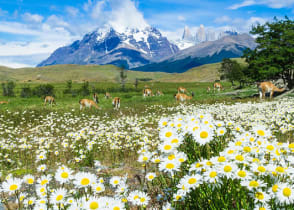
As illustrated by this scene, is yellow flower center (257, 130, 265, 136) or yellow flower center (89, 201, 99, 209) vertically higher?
yellow flower center (257, 130, 265, 136)

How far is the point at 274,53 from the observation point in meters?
29.8

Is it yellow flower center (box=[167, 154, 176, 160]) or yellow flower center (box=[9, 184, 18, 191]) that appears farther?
yellow flower center (box=[9, 184, 18, 191])

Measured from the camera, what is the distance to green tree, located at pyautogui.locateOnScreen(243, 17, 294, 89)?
2836cm

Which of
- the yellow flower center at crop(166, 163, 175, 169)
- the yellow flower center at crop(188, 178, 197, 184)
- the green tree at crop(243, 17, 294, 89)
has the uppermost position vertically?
the green tree at crop(243, 17, 294, 89)

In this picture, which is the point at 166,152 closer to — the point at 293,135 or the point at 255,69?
the point at 293,135

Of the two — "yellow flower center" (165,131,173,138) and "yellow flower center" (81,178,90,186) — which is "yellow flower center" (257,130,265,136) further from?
"yellow flower center" (81,178,90,186)

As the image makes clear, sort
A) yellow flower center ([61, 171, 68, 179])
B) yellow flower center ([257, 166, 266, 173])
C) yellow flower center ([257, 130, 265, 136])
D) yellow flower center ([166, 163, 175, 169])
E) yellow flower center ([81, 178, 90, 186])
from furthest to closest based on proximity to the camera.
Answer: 1. yellow flower center ([257, 130, 265, 136])
2. yellow flower center ([61, 171, 68, 179])
3. yellow flower center ([81, 178, 90, 186])
4. yellow flower center ([166, 163, 175, 169])
5. yellow flower center ([257, 166, 266, 173])

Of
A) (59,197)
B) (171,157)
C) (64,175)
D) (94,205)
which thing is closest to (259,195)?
(171,157)

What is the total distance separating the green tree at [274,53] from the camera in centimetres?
2836

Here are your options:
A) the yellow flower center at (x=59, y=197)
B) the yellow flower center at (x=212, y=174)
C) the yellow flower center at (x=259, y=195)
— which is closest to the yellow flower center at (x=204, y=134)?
the yellow flower center at (x=212, y=174)

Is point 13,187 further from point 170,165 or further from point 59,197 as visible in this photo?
point 170,165

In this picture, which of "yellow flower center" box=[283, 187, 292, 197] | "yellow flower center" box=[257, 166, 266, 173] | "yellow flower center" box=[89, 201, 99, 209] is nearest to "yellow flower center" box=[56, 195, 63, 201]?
"yellow flower center" box=[89, 201, 99, 209]

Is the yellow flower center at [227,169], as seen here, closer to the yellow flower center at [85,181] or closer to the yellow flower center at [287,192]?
the yellow flower center at [287,192]

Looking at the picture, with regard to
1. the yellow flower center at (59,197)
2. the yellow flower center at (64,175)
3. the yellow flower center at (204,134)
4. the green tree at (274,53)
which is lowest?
the yellow flower center at (59,197)
